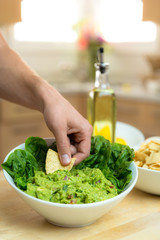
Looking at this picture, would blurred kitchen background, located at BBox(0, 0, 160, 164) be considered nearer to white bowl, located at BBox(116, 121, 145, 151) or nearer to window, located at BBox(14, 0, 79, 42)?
window, located at BBox(14, 0, 79, 42)

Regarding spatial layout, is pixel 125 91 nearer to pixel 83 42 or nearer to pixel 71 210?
pixel 83 42

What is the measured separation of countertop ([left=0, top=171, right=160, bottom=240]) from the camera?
84 centimetres

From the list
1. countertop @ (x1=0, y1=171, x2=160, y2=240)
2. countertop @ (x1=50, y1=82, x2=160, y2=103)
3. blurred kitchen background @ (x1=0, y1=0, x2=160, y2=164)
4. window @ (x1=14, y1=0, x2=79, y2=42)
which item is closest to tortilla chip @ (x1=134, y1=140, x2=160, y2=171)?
countertop @ (x1=0, y1=171, x2=160, y2=240)

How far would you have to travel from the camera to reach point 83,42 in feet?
14.3

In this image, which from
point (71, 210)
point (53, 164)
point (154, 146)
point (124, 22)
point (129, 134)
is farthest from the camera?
point (124, 22)

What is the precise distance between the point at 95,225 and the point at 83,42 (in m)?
3.66

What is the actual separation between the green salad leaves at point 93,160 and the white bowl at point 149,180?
63 millimetres

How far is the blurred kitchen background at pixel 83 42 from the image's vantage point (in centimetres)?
411

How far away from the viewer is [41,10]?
436 centimetres

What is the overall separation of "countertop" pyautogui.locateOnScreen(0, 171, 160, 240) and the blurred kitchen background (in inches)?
109

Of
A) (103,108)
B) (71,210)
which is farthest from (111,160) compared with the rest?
(103,108)

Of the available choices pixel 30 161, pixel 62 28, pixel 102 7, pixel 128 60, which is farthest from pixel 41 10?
pixel 30 161

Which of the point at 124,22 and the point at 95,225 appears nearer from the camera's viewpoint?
the point at 95,225

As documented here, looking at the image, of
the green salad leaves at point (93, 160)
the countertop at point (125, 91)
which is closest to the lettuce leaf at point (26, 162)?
the green salad leaves at point (93, 160)
